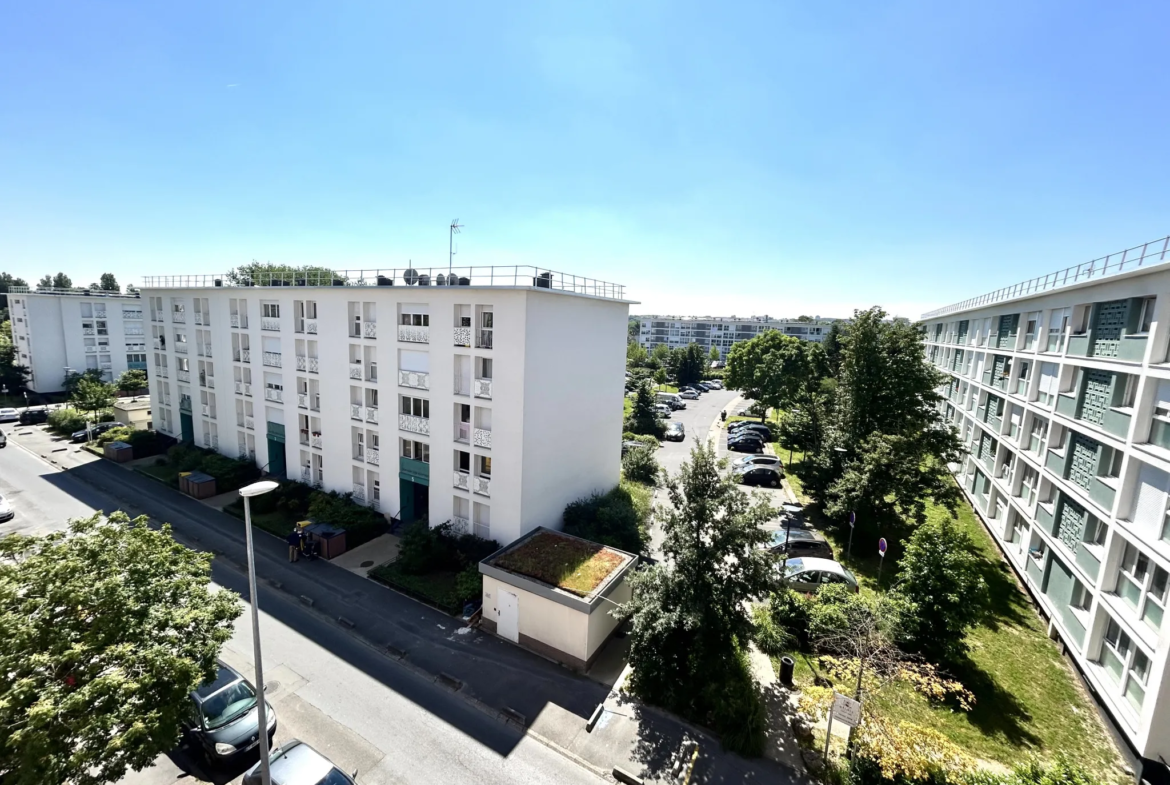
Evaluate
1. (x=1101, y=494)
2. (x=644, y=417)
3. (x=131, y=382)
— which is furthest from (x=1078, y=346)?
(x=131, y=382)

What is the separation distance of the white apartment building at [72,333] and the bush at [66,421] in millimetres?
11255

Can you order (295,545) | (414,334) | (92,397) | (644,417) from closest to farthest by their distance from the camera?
(295,545), (414,334), (92,397), (644,417)

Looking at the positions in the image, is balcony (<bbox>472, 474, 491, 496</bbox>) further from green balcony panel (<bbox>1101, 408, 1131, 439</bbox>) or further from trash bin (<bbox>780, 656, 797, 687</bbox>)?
green balcony panel (<bbox>1101, 408, 1131, 439</bbox>)

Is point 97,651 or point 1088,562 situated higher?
point 97,651

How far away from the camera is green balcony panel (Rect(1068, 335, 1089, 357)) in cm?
1815

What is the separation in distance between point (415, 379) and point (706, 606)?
15.3 meters

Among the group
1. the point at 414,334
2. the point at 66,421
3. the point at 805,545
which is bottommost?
the point at 805,545

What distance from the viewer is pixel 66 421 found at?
39312 mm

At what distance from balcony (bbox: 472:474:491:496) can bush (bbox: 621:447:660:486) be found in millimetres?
12294

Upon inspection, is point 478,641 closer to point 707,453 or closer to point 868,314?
point 707,453

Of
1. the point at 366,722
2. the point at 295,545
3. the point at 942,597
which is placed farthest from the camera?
the point at 295,545

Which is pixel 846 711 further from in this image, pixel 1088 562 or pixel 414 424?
pixel 414 424

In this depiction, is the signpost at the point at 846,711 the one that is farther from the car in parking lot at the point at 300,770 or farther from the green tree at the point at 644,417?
the green tree at the point at 644,417

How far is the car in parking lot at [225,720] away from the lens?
1165 cm
